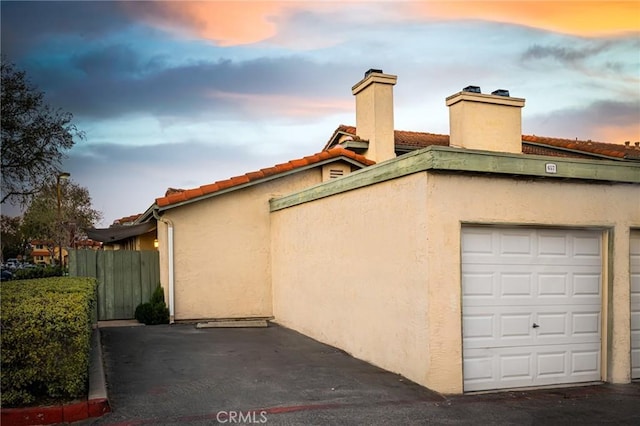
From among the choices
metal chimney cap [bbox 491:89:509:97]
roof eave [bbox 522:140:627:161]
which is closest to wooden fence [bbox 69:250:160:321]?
metal chimney cap [bbox 491:89:509:97]

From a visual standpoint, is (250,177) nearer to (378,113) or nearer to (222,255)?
(222,255)

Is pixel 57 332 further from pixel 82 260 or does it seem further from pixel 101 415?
pixel 82 260

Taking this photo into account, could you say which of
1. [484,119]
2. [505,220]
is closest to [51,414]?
[505,220]

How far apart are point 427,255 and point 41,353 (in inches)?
193

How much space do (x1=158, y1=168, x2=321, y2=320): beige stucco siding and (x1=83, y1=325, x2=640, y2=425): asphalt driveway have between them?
3.95 m

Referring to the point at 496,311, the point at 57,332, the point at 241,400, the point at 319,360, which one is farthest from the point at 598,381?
the point at 57,332

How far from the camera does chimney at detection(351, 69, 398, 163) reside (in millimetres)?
18734

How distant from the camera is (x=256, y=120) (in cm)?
1973

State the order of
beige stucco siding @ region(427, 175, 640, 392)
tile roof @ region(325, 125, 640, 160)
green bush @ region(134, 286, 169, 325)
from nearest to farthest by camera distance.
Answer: beige stucco siding @ region(427, 175, 640, 392), green bush @ region(134, 286, 169, 325), tile roof @ region(325, 125, 640, 160)

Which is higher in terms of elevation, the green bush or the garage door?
the garage door

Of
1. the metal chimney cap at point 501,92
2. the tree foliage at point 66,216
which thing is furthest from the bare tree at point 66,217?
the metal chimney cap at point 501,92

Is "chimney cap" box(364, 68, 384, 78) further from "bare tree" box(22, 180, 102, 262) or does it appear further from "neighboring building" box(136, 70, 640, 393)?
"bare tree" box(22, 180, 102, 262)

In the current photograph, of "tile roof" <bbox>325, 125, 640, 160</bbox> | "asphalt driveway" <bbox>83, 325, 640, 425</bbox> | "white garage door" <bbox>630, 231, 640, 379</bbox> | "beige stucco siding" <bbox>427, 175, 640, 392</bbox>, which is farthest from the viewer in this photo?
"tile roof" <bbox>325, 125, 640, 160</bbox>

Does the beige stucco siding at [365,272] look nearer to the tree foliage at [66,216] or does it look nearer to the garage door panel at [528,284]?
the garage door panel at [528,284]
